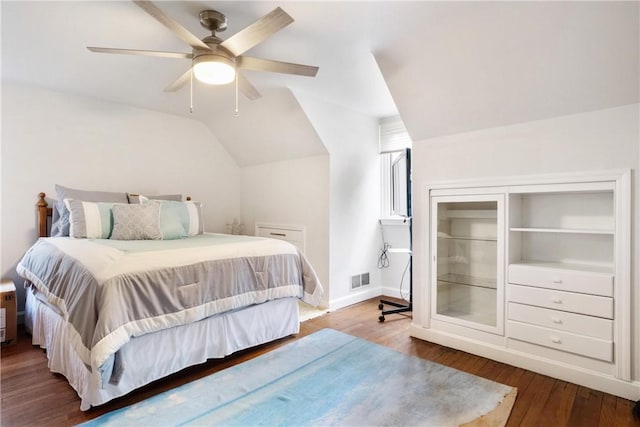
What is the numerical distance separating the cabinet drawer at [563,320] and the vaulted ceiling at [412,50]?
4.27 ft

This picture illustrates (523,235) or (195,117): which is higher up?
(195,117)

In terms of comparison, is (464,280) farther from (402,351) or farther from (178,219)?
(178,219)

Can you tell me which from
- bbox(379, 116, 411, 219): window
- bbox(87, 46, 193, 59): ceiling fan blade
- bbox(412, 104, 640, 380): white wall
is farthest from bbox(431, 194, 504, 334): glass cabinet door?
bbox(87, 46, 193, 59): ceiling fan blade

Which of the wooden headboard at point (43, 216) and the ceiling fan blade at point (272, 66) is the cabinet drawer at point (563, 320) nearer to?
the ceiling fan blade at point (272, 66)

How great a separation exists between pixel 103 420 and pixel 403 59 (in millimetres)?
2824

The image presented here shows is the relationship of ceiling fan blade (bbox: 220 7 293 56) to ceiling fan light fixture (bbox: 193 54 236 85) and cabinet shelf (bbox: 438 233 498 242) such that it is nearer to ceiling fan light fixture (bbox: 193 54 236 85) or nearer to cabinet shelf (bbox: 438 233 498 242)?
ceiling fan light fixture (bbox: 193 54 236 85)

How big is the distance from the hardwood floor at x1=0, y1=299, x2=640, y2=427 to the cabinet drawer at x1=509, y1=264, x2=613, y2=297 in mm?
596

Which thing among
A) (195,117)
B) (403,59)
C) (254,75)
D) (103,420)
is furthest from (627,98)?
(195,117)

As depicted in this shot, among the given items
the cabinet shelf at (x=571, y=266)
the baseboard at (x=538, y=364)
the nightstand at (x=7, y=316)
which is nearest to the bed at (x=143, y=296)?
the nightstand at (x=7, y=316)

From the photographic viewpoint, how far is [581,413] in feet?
5.72

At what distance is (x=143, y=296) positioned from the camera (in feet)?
6.05

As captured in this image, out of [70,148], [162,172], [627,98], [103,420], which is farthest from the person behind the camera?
[162,172]

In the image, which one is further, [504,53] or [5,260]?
[5,260]

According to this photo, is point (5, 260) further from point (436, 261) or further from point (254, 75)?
point (436, 261)
